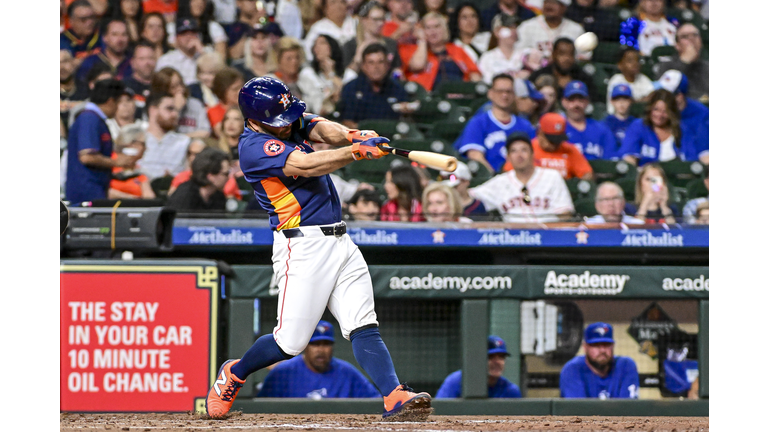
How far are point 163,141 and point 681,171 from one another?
4.29 m

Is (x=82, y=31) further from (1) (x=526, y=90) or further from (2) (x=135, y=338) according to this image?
(1) (x=526, y=90)

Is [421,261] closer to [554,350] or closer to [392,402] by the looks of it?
[554,350]

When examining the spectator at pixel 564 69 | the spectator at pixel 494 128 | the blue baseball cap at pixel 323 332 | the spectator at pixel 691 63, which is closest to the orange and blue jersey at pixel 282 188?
the blue baseball cap at pixel 323 332

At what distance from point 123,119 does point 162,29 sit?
1.30m

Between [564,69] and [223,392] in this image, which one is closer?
[223,392]

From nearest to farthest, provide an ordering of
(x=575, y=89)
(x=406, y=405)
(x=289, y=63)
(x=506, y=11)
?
(x=406, y=405) → (x=575, y=89) → (x=289, y=63) → (x=506, y=11)

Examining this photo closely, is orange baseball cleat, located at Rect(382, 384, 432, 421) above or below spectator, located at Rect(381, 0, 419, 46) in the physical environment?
below

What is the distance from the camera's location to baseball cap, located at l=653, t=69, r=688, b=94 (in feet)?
25.7

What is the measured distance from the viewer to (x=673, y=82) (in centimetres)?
791

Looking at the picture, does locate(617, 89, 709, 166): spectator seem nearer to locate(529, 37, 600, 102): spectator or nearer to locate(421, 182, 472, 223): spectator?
locate(529, 37, 600, 102): spectator

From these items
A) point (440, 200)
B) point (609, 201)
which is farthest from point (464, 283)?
point (609, 201)

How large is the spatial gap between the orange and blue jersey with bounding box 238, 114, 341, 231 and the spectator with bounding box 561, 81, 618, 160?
415cm

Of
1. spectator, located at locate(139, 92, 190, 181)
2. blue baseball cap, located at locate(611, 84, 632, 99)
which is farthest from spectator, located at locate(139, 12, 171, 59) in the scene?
blue baseball cap, located at locate(611, 84, 632, 99)

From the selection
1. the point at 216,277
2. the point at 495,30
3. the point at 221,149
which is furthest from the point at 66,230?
the point at 495,30
